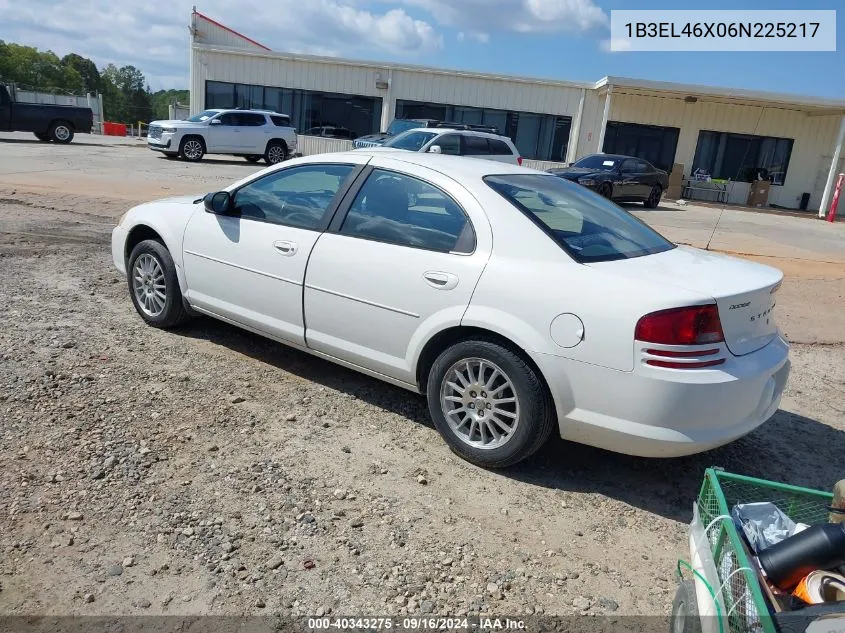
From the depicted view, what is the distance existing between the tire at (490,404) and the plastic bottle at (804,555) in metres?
1.32

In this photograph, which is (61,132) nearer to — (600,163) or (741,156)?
(600,163)

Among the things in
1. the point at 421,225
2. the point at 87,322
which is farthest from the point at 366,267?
the point at 87,322

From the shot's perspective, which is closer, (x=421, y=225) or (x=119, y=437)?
(x=119, y=437)

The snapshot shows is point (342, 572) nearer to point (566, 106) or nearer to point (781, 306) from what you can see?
point (781, 306)

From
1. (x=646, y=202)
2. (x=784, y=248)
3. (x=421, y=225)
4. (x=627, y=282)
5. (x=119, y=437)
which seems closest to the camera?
(x=627, y=282)

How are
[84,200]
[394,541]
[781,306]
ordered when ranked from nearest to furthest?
[394,541], [781,306], [84,200]

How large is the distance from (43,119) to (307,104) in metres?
9.86

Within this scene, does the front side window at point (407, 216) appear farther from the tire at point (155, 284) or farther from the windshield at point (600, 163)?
the windshield at point (600, 163)

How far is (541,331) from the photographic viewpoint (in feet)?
11.0

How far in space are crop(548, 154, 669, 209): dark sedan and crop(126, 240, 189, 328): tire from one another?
14993 mm

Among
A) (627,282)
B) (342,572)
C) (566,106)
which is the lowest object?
(342,572)

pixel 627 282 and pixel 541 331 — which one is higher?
pixel 627 282

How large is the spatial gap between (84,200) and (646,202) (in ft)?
51.9

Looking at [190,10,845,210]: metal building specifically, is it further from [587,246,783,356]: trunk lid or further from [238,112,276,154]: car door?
[587,246,783,356]: trunk lid
